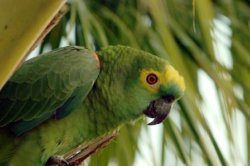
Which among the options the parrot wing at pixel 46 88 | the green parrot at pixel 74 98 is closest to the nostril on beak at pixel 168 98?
the green parrot at pixel 74 98

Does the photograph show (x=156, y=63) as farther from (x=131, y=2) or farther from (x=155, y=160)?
(x=131, y=2)

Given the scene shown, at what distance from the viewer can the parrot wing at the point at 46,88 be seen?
0.91 meters

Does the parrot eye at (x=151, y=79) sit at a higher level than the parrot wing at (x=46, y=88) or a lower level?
lower

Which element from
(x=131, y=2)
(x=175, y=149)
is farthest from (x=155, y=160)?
(x=131, y=2)

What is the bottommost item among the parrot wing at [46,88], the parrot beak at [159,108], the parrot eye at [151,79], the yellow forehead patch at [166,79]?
the parrot beak at [159,108]

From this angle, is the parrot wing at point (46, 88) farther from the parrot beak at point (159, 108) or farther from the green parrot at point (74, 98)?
the parrot beak at point (159, 108)

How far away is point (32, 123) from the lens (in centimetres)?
92

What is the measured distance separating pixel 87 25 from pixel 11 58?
754 mm

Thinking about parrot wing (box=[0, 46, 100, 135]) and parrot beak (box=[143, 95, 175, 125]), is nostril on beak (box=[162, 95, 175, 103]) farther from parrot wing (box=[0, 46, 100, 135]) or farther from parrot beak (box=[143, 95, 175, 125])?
parrot wing (box=[0, 46, 100, 135])

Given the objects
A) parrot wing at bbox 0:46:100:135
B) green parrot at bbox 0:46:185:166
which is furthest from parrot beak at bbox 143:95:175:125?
parrot wing at bbox 0:46:100:135

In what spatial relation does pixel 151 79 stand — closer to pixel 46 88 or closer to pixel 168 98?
pixel 168 98

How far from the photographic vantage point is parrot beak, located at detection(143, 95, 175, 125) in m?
0.97

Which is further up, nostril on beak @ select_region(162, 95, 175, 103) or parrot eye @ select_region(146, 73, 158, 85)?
parrot eye @ select_region(146, 73, 158, 85)

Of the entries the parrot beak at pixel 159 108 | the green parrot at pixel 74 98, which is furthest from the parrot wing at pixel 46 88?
the parrot beak at pixel 159 108
